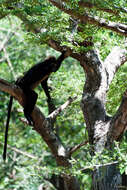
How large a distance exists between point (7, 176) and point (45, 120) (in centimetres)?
509

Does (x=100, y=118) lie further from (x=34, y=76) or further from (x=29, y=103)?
(x=34, y=76)

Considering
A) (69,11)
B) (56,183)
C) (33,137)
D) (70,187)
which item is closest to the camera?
(69,11)

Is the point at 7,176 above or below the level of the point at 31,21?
below

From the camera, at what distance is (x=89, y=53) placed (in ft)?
15.6

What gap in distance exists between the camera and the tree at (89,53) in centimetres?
330

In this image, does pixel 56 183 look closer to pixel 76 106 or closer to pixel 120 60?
pixel 76 106

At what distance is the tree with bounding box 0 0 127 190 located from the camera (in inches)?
130

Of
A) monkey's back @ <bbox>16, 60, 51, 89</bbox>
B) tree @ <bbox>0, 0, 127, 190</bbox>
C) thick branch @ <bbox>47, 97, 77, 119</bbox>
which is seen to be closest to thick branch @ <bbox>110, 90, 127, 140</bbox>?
tree @ <bbox>0, 0, 127, 190</bbox>

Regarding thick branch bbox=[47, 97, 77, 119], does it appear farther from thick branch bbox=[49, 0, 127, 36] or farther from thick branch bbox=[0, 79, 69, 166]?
thick branch bbox=[49, 0, 127, 36]

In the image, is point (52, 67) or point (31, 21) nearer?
point (31, 21)

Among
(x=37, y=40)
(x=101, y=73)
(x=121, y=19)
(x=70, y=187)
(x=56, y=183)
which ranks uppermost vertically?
→ (x=121, y=19)

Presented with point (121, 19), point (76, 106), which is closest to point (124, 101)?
point (121, 19)

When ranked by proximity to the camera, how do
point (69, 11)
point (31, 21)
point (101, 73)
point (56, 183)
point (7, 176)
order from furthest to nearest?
point (7, 176)
point (56, 183)
point (101, 73)
point (31, 21)
point (69, 11)

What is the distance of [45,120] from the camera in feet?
16.9
